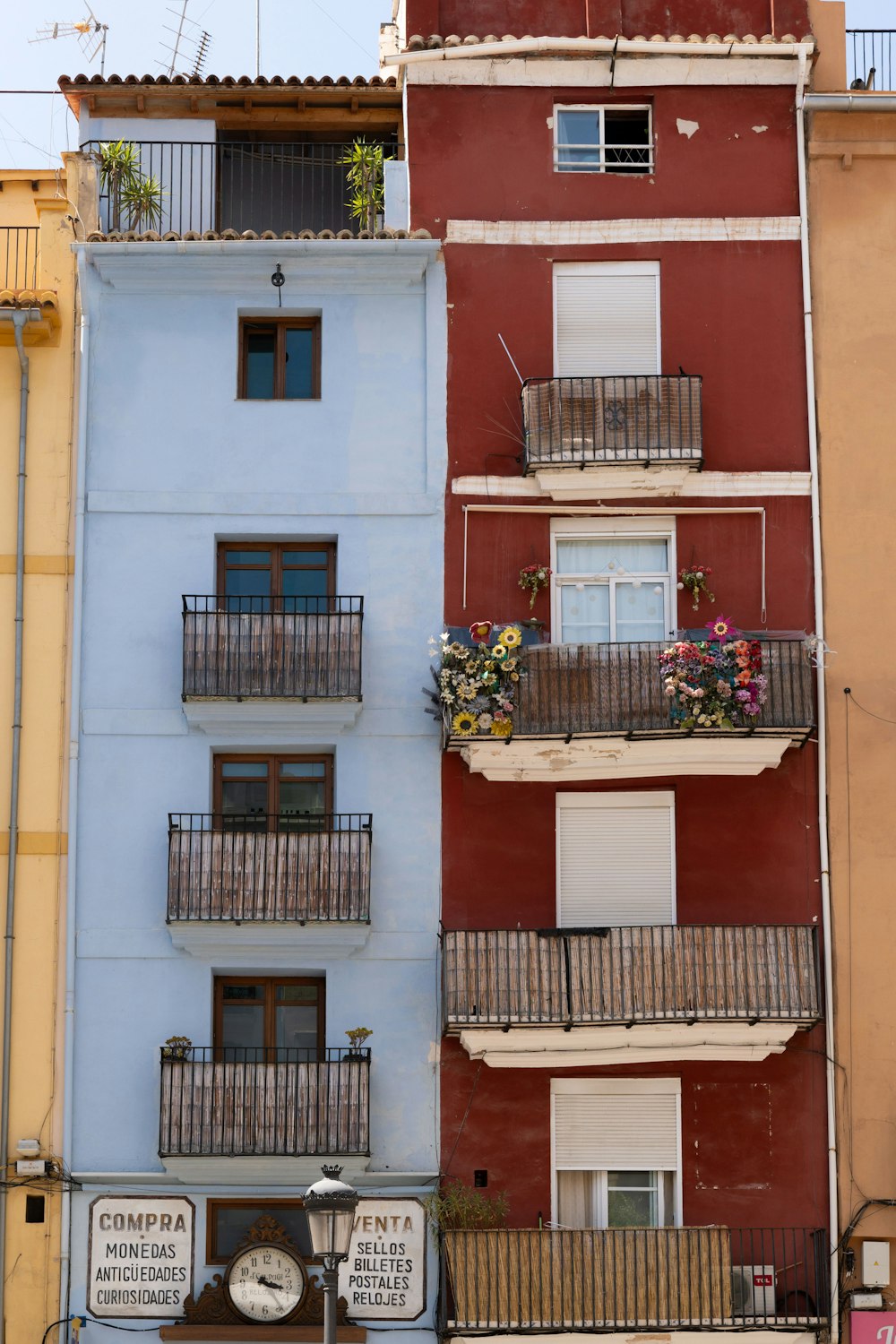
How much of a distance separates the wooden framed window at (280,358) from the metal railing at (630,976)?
25.8ft

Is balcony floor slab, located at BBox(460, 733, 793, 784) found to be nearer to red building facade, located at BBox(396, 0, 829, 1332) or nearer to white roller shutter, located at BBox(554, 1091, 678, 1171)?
red building facade, located at BBox(396, 0, 829, 1332)

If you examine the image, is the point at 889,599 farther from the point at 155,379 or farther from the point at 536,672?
the point at 155,379

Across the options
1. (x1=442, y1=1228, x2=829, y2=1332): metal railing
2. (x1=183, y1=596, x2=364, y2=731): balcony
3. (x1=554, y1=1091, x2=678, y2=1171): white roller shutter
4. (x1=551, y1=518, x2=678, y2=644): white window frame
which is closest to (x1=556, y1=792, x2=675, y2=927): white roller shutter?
(x1=554, y1=1091, x2=678, y2=1171): white roller shutter

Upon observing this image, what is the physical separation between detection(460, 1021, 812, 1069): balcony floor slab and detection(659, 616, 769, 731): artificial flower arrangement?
374 centimetres

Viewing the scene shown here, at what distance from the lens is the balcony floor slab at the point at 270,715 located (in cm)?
2703

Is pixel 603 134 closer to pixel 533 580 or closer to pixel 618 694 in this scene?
pixel 533 580

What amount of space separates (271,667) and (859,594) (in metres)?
7.77

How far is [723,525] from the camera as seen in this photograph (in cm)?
2806

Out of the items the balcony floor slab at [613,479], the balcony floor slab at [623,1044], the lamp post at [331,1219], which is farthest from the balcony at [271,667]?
the lamp post at [331,1219]

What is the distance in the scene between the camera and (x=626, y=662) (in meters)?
26.9

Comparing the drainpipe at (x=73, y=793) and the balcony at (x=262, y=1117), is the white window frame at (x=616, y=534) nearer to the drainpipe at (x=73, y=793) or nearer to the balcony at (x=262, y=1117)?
the drainpipe at (x=73, y=793)

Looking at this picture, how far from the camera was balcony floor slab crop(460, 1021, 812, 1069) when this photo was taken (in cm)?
2577

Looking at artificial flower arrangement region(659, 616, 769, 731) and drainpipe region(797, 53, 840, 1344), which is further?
artificial flower arrangement region(659, 616, 769, 731)

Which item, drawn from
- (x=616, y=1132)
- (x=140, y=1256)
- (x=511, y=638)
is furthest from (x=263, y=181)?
(x=140, y=1256)
